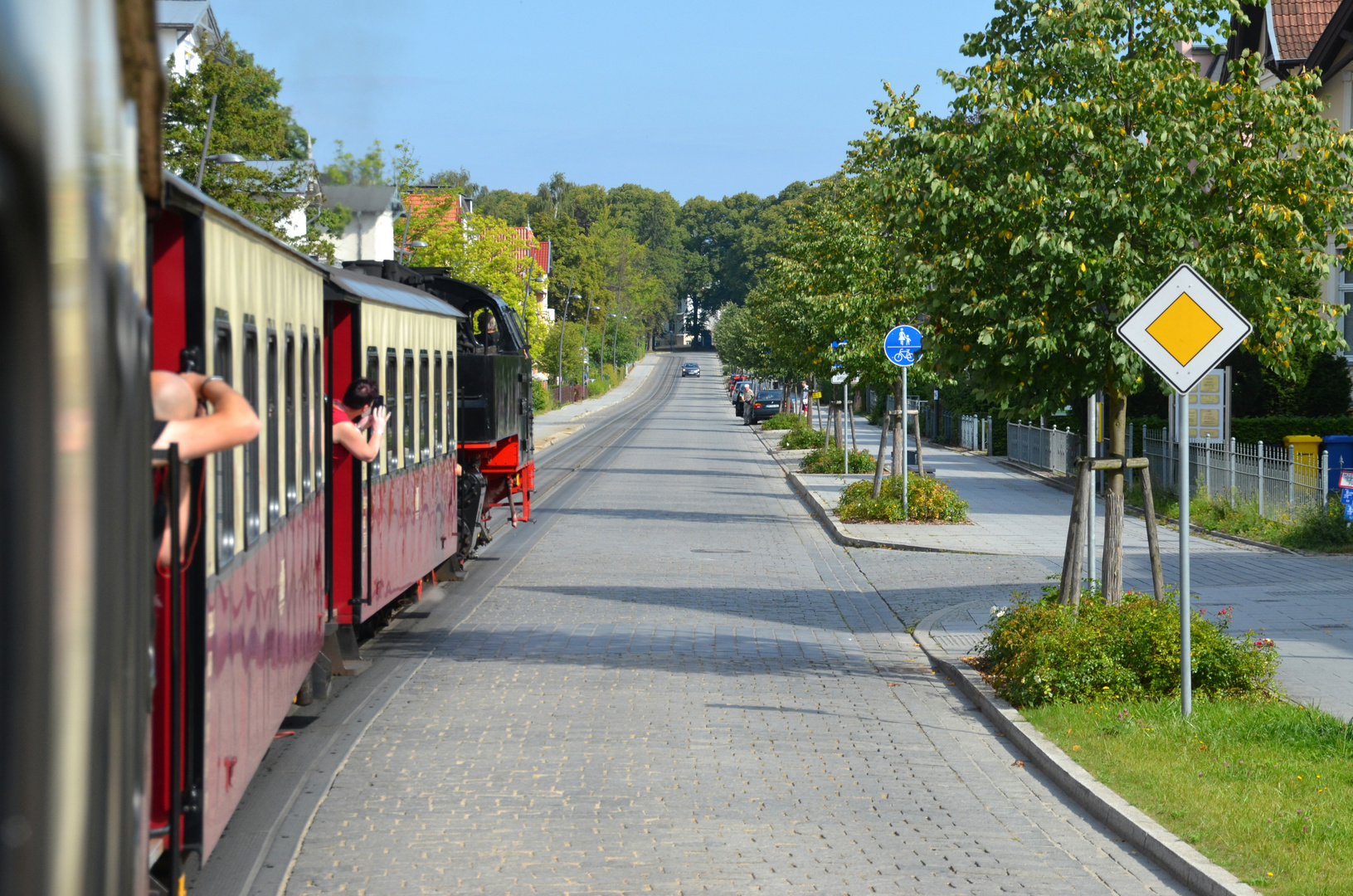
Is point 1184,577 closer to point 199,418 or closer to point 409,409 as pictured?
point 409,409

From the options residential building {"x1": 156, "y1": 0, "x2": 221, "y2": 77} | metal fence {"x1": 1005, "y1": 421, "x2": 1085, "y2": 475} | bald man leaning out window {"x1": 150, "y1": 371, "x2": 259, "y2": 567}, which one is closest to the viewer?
bald man leaning out window {"x1": 150, "y1": 371, "x2": 259, "y2": 567}

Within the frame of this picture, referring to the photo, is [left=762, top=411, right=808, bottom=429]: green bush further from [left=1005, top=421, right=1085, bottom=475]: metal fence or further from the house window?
the house window

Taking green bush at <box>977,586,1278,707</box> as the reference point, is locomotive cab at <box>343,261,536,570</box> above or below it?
above

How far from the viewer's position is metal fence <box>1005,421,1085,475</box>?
33.0 meters

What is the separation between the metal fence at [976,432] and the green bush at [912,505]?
1999 centimetres

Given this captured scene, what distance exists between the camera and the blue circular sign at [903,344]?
2225 centimetres

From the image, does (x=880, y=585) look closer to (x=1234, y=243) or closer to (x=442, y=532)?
(x=442, y=532)

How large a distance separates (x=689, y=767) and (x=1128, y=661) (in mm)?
3242

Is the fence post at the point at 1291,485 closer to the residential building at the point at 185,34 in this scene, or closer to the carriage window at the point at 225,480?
the carriage window at the point at 225,480

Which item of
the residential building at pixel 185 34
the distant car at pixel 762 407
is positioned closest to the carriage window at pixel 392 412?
the residential building at pixel 185 34

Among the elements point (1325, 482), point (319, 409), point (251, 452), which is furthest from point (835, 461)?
point (251, 452)

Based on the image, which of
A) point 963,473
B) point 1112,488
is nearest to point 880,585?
point 1112,488

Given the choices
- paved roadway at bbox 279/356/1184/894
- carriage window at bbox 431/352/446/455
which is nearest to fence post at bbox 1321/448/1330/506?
paved roadway at bbox 279/356/1184/894

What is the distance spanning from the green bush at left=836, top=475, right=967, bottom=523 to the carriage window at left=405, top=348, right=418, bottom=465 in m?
12.7
